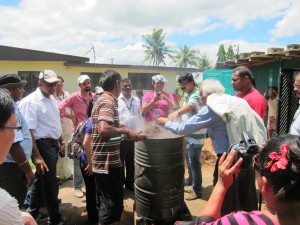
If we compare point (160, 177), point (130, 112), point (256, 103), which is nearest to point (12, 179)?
point (160, 177)

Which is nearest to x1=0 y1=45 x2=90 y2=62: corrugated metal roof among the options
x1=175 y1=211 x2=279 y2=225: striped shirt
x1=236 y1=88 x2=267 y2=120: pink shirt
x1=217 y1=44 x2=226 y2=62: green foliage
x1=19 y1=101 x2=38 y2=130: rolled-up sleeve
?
x1=19 y1=101 x2=38 y2=130: rolled-up sleeve

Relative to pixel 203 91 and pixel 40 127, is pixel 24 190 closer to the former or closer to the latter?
pixel 40 127

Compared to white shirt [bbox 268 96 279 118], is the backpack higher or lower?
lower

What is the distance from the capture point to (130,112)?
4.57 m

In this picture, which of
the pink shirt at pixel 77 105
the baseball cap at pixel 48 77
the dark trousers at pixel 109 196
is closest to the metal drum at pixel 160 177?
the dark trousers at pixel 109 196

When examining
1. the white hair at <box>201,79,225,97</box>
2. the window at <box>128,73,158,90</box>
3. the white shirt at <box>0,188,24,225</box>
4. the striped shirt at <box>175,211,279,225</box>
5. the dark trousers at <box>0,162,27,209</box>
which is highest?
the window at <box>128,73,158,90</box>

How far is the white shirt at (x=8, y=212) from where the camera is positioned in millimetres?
1059

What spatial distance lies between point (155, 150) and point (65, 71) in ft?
37.2

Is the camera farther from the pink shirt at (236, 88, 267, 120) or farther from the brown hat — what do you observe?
the brown hat

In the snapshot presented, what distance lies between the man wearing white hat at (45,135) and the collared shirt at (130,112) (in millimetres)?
1259

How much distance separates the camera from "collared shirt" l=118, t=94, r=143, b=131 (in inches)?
172

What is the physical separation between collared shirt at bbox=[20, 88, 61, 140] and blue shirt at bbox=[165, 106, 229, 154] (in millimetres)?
1459

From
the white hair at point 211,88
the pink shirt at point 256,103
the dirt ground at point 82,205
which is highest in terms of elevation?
the white hair at point 211,88

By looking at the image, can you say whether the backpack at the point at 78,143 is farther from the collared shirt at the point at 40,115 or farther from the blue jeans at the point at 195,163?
the blue jeans at the point at 195,163
